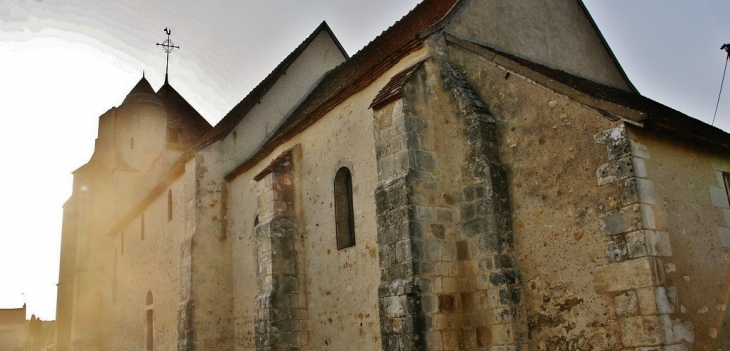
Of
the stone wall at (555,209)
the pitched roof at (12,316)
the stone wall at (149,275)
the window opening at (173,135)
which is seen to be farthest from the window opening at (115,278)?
the pitched roof at (12,316)

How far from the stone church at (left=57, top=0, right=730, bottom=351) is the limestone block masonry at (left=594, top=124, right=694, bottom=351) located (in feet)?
0.07

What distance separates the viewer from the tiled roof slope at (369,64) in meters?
9.80

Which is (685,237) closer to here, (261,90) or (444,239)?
(444,239)

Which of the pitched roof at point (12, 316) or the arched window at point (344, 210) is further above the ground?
the pitched roof at point (12, 316)

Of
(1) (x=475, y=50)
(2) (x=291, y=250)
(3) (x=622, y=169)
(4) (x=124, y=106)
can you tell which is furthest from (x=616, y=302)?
(4) (x=124, y=106)

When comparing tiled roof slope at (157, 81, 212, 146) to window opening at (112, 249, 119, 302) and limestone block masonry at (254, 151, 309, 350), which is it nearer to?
window opening at (112, 249, 119, 302)

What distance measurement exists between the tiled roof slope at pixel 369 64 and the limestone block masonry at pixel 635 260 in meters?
3.81

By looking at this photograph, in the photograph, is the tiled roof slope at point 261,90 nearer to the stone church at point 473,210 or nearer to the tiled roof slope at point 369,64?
the stone church at point 473,210

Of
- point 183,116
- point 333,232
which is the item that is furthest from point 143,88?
point 333,232

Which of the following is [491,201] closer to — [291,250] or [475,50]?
[475,50]

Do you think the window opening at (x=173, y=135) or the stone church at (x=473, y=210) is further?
the window opening at (x=173, y=135)

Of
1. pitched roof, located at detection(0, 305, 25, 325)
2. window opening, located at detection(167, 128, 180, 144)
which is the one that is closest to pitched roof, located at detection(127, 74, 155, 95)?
window opening, located at detection(167, 128, 180, 144)

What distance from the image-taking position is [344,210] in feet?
34.3

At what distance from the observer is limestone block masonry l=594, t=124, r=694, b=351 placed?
20.3 feet
